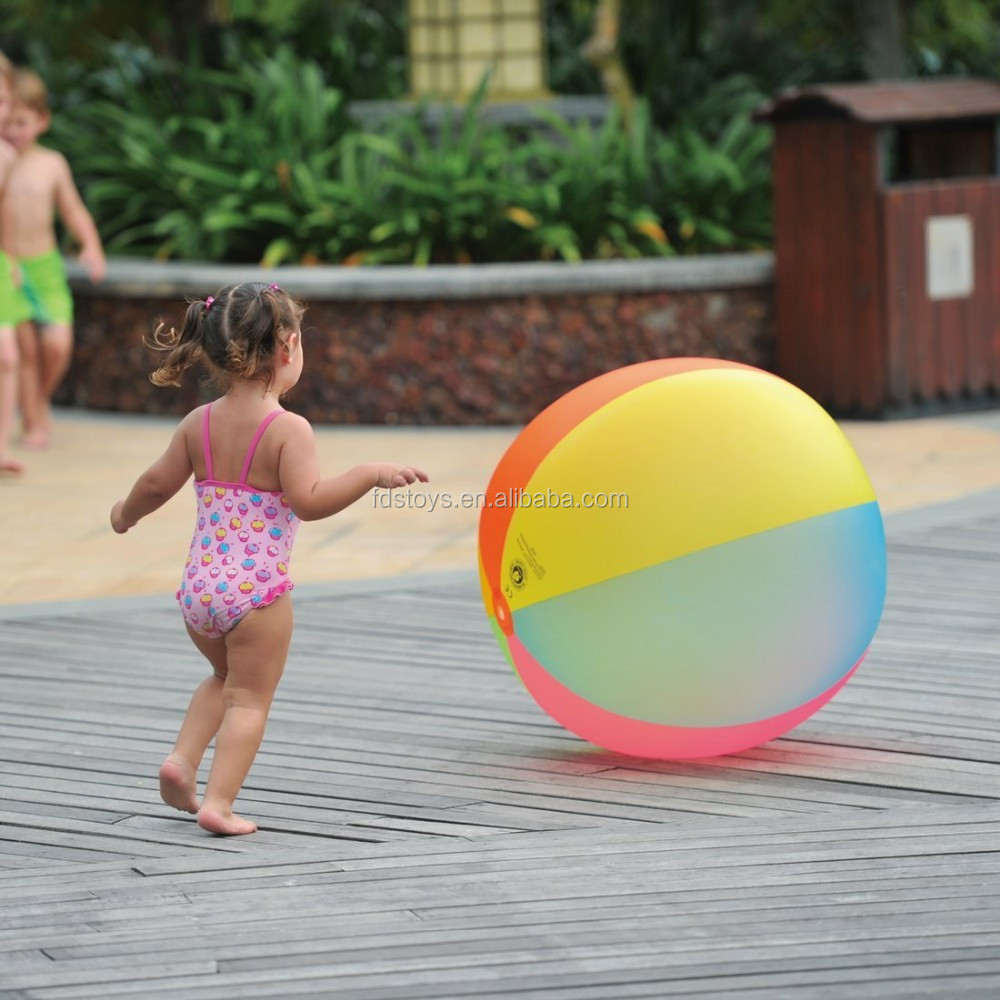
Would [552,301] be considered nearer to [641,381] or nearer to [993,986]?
[641,381]

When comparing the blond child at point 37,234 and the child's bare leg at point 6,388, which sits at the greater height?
the blond child at point 37,234

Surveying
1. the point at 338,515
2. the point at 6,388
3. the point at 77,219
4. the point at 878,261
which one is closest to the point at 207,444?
the point at 338,515

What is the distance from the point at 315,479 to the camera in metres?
4.28

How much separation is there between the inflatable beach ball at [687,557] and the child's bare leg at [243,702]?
63cm

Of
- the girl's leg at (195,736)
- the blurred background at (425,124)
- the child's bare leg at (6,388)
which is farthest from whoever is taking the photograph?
the blurred background at (425,124)

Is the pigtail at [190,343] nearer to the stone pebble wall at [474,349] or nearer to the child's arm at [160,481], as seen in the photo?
the child's arm at [160,481]

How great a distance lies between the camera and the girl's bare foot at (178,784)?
14.2 feet

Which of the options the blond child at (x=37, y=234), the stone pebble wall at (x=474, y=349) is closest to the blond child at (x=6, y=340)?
the blond child at (x=37, y=234)

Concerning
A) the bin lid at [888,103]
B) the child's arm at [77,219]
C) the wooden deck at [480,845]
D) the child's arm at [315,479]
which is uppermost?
the bin lid at [888,103]

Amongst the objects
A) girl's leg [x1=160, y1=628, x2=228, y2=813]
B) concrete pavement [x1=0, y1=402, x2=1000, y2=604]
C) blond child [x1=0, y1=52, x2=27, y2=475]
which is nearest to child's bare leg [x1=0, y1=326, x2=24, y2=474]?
blond child [x1=0, y1=52, x2=27, y2=475]

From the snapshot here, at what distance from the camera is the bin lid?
10211mm

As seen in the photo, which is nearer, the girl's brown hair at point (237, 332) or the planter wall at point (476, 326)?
the girl's brown hair at point (237, 332)

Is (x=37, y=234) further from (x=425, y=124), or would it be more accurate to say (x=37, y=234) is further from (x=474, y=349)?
(x=425, y=124)

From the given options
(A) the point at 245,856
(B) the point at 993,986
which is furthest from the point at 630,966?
(A) the point at 245,856
